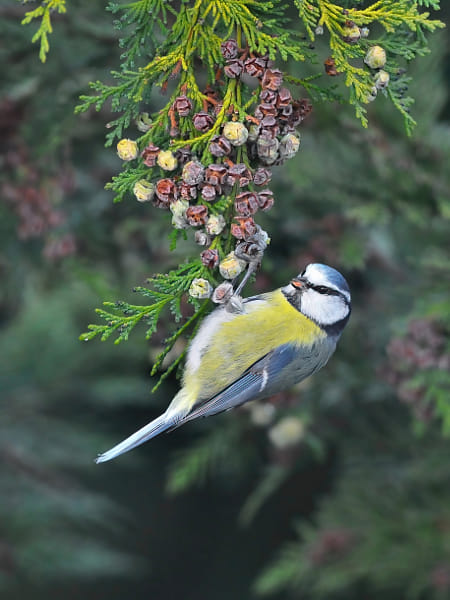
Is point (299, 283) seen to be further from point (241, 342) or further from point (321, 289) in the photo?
point (241, 342)

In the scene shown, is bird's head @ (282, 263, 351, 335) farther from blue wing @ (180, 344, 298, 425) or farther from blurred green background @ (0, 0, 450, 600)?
blurred green background @ (0, 0, 450, 600)

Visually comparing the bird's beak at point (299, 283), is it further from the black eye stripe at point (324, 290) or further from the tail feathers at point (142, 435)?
the tail feathers at point (142, 435)

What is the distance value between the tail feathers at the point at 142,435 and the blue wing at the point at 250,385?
5cm

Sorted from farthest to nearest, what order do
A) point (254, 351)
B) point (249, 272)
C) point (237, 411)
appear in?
point (237, 411), point (254, 351), point (249, 272)

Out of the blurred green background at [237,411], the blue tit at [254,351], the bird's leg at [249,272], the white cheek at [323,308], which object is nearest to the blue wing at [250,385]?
the blue tit at [254,351]

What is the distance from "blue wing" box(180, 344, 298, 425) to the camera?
6.54 feet

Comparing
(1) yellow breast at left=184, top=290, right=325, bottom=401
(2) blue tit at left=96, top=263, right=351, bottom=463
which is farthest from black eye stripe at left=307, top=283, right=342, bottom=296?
(1) yellow breast at left=184, top=290, right=325, bottom=401

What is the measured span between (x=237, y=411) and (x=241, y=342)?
1171 mm

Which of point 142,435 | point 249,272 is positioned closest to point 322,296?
point 249,272

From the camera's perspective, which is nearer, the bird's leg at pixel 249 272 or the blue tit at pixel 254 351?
the bird's leg at pixel 249 272

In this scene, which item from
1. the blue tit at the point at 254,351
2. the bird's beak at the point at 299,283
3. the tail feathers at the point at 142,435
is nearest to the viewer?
the tail feathers at the point at 142,435

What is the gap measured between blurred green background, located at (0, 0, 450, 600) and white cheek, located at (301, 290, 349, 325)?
457mm

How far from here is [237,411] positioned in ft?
10.3

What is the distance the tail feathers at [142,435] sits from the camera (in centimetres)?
187
